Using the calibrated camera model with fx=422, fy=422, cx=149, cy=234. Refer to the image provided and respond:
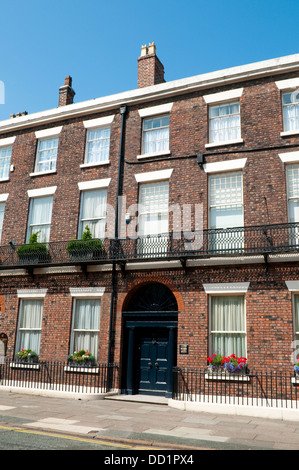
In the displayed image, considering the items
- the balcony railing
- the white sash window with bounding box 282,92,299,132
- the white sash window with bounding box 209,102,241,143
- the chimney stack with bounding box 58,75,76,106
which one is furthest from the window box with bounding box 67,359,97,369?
the chimney stack with bounding box 58,75,76,106

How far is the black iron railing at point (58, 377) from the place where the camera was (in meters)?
13.9

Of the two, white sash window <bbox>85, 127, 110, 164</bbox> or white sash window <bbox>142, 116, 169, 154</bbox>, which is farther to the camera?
white sash window <bbox>85, 127, 110, 164</bbox>

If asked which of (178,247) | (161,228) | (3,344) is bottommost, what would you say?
(3,344)

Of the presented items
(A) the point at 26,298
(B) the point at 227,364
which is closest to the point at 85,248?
(A) the point at 26,298

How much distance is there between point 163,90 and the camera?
15.7 metres

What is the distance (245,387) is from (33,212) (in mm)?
10476

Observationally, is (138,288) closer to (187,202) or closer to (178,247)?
(178,247)

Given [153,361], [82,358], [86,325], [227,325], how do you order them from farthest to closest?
[86,325], [82,358], [153,361], [227,325]

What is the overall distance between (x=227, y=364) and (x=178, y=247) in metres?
3.95

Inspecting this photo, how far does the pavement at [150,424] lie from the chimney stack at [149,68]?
12088mm

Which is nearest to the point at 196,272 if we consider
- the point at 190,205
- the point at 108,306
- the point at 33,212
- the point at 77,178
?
the point at 190,205

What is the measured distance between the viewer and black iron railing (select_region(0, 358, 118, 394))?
546 inches

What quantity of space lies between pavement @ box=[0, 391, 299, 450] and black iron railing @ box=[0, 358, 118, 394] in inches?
44.8

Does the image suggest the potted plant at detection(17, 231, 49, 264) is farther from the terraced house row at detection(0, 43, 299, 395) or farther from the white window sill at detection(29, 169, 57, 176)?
the white window sill at detection(29, 169, 57, 176)
